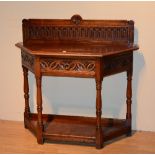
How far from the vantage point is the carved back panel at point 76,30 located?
103 inches

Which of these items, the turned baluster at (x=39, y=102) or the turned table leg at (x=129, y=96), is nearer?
the turned baluster at (x=39, y=102)

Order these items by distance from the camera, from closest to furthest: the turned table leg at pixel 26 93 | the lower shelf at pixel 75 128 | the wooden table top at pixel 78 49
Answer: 1. the wooden table top at pixel 78 49
2. the lower shelf at pixel 75 128
3. the turned table leg at pixel 26 93

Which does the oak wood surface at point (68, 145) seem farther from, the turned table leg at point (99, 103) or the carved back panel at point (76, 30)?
the carved back panel at point (76, 30)

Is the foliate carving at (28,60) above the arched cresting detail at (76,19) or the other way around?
the other way around

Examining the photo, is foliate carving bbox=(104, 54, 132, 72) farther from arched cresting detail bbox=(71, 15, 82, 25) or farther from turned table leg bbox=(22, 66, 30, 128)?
turned table leg bbox=(22, 66, 30, 128)

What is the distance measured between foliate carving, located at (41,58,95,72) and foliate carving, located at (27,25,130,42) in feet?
1.35

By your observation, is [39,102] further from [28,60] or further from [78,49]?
[78,49]

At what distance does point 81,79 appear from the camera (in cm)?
280

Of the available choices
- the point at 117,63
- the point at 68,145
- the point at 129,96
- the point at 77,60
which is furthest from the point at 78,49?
the point at 68,145

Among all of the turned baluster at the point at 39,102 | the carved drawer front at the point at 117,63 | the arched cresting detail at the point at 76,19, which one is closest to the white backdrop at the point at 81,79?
the arched cresting detail at the point at 76,19

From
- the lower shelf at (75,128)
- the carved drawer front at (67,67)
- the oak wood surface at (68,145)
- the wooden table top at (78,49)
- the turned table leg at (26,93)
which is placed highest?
the wooden table top at (78,49)

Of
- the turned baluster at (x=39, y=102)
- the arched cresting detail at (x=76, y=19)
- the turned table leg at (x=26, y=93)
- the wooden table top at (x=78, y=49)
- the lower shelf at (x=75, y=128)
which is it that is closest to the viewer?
the wooden table top at (x=78, y=49)

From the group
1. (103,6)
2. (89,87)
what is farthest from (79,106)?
(103,6)

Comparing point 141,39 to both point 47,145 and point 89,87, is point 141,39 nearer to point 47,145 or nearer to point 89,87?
point 89,87
